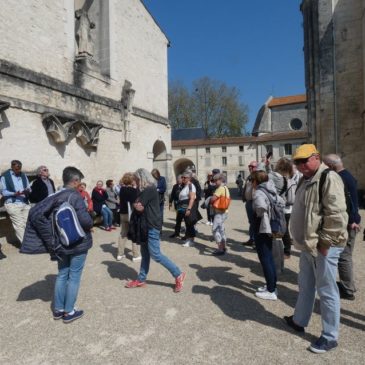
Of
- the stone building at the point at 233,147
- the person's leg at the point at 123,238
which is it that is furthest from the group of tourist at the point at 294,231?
the stone building at the point at 233,147

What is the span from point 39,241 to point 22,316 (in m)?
0.99

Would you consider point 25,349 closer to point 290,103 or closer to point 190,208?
point 190,208

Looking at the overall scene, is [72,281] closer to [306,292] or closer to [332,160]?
[306,292]

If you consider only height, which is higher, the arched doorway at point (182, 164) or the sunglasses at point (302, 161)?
the arched doorway at point (182, 164)

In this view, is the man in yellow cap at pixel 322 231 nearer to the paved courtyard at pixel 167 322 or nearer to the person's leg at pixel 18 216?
the paved courtyard at pixel 167 322

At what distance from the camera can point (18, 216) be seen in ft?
22.7

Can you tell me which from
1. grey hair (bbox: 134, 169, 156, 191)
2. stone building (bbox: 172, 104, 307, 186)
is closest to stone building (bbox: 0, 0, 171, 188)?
grey hair (bbox: 134, 169, 156, 191)

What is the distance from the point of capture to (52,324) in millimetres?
3473

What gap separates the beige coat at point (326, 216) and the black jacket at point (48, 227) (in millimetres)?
2283

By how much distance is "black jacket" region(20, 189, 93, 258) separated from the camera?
340 centimetres

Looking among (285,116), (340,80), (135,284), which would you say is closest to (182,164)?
(285,116)

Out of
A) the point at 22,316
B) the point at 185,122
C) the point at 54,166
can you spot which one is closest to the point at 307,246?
the point at 22,316

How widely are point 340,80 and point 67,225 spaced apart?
16.2 m

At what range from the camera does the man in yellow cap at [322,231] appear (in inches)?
105
